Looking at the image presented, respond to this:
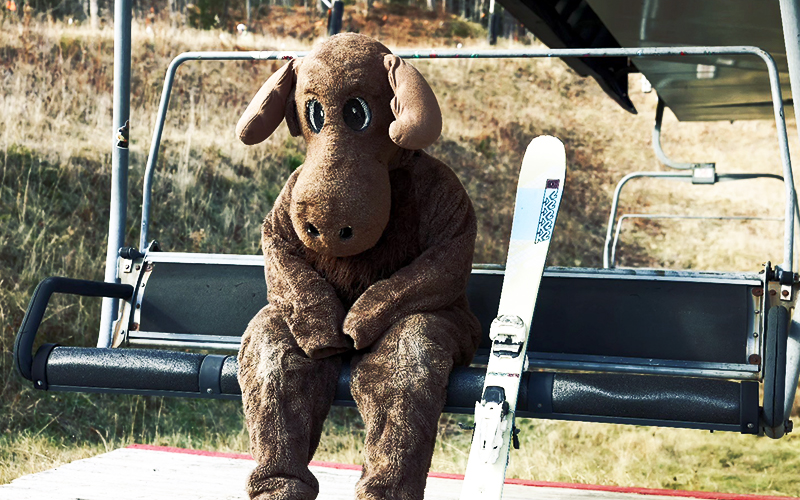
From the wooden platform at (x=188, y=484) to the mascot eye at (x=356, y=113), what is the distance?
1181mm

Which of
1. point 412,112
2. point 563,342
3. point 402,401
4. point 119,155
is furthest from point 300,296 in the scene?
point 119,155

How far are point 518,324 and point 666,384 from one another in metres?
0.32

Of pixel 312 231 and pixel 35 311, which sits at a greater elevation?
pixel 312 231

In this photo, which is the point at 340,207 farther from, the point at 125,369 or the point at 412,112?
the point at 125,369

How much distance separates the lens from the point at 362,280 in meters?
1.88

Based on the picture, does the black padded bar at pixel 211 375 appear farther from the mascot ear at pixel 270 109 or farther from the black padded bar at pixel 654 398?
→ the black padded bar at pixel 654 398

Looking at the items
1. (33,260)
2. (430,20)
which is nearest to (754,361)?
(33,260)

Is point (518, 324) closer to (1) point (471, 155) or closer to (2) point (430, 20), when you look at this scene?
(1) point (471, 155)

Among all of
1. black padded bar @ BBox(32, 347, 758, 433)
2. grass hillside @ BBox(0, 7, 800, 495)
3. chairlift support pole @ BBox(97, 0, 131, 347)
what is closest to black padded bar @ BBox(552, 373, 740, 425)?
black padded bar @ BBox(32, 347, 758, 433)

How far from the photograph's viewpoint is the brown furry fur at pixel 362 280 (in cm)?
162

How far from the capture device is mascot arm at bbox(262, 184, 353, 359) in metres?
1.73

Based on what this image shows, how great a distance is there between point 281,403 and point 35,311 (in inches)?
28.5

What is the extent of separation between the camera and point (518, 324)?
1827mm

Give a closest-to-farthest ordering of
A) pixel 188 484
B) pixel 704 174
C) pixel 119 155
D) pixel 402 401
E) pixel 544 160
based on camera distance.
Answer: pixel 402 401 → pixel 544 160 → pixel 119 155 → pixel 188 484 → pixel 704 174
